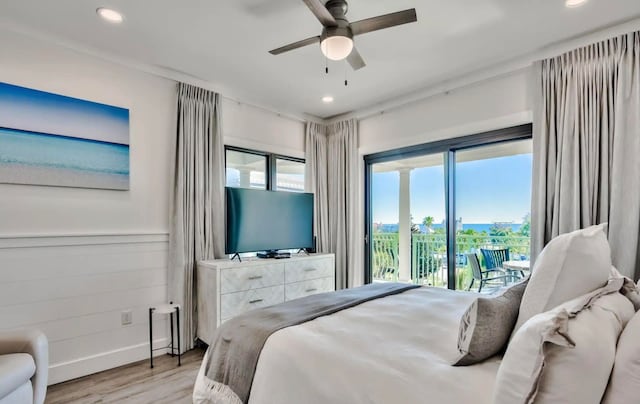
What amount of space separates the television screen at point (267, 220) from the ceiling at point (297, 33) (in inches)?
50.1

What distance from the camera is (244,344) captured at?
158cm

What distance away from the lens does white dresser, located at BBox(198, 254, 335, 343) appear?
119 inches

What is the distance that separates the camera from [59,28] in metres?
2.50

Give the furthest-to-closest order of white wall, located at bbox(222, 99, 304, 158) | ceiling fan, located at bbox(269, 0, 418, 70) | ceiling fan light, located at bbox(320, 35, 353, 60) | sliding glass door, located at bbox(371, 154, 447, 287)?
sliding glass door, located at bbox(371, 154, 447, 287)
white wall, located at bbox(222, 99, 304, 158)
ceiling fan light, located at bbox(320, 35, 353, 60)
ceiling fan, located at bbox(269, 0, 418, 70)

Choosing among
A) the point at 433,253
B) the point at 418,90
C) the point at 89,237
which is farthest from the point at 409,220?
the point at 89,237

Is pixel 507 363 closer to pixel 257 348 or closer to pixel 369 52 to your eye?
pixel 257 348

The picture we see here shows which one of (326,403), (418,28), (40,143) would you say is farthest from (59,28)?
(326,403)

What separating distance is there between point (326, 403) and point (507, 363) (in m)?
0.64

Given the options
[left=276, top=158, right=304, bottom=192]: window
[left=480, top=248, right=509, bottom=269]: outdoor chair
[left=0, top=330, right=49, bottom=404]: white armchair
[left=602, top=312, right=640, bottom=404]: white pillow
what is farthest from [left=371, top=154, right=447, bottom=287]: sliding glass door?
[left=0, top=330, right=49, bottom=404]: white armchair

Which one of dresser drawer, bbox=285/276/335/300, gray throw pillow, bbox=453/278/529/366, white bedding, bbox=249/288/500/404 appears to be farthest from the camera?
dresser drawer, bbox=285/276/335/300

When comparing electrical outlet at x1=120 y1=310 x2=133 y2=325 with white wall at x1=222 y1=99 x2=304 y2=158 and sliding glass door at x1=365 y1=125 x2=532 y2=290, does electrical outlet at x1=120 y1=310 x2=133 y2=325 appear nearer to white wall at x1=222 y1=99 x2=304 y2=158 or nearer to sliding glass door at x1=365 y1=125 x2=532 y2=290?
white wall at x1=222 y1=99 x2=304 y2=158

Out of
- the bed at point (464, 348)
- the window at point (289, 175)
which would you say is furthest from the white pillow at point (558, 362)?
the window at point (289, 175)

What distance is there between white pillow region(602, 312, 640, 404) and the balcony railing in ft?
8.52

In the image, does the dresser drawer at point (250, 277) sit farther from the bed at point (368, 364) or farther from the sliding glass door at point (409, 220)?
the sliding glass door at point (409, 220)
